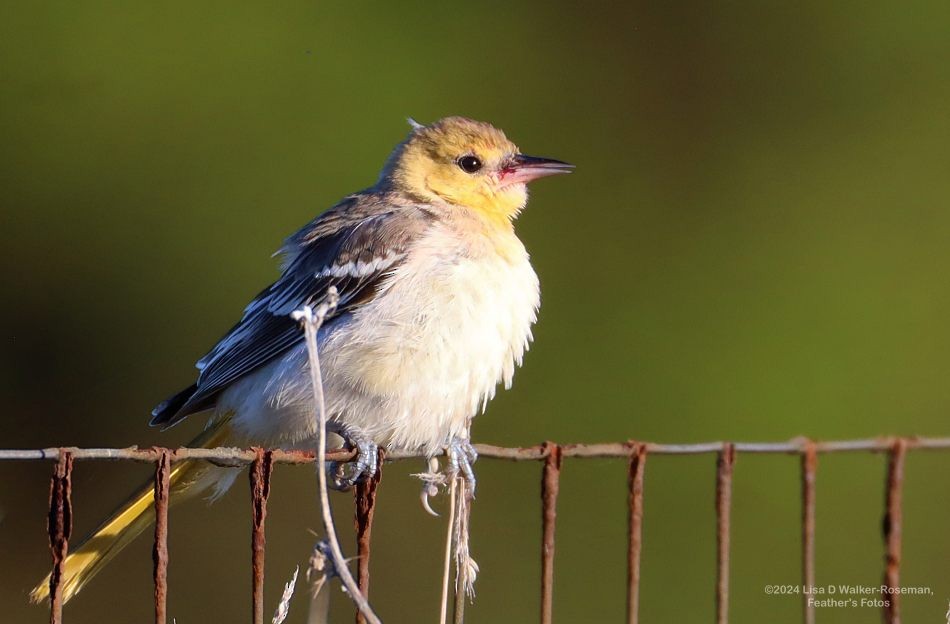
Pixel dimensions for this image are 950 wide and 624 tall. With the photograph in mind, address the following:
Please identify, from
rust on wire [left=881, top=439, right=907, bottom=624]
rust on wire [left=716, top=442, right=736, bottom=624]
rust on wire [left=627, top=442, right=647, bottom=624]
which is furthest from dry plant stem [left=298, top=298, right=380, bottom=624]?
rust on wire [left=881, top=439, right=907, bottom=624]

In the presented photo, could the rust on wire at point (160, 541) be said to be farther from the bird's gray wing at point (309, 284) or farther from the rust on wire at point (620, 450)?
the bird's gray wing at point (309, 284)

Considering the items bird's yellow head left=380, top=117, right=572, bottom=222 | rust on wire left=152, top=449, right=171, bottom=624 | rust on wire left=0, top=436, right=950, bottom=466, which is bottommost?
rust on wire left=152, top=449, right=171, bottom=624

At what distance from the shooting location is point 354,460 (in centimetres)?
402

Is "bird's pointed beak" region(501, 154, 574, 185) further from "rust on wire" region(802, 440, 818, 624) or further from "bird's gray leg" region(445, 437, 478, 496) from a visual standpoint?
"rust on wire" region(802, 440, 818, 624)

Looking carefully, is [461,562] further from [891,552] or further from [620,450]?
[891,552]

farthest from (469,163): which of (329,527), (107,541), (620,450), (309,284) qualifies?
(329,527)

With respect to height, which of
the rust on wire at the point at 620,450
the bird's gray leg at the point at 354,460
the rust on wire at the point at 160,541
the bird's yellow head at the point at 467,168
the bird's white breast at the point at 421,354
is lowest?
the rust on wire at the point at 160,541

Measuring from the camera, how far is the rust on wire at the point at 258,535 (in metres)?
2.43

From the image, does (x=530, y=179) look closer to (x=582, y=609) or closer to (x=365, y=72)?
(x=582, y=609)

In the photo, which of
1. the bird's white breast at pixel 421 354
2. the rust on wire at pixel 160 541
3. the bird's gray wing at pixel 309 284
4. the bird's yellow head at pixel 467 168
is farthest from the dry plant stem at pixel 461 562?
the bird's yellow head at pixel 467 168

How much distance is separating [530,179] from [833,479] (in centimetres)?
365

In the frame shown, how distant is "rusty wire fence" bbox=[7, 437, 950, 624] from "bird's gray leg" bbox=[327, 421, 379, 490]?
0.92 metres

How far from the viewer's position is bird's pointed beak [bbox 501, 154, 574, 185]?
17.0ft

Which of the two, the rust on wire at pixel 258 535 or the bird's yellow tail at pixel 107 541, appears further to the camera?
the bird's yellow tail at pixel 107 541
